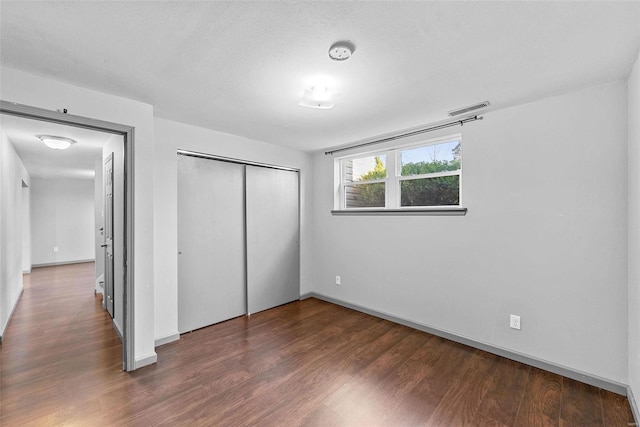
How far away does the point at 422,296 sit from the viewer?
129 inches

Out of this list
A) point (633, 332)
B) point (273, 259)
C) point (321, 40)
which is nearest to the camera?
point (321, 40)

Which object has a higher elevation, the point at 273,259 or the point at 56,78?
the point at 56,78

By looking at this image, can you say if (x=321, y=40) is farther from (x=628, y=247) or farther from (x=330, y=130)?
(x=628, y=247)

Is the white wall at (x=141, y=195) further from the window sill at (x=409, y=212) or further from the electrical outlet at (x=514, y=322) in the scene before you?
the electrical outlet at (x=514, y=322)

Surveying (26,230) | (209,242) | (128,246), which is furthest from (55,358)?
(26,230)

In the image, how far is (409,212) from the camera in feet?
11.1

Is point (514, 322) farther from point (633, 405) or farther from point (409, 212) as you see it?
point (409, 212)

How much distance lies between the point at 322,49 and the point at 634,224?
236 cm

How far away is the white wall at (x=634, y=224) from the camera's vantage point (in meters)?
1.78

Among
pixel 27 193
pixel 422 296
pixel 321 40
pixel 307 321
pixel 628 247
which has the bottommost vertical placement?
pixel 307 321

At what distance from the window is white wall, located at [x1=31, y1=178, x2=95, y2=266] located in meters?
7.61

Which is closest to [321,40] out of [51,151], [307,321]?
[307,321]

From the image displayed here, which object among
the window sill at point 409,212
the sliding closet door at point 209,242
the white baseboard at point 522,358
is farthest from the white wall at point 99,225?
the white baseboard at point 522,358

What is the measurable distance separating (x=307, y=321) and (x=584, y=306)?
8.88 feet
